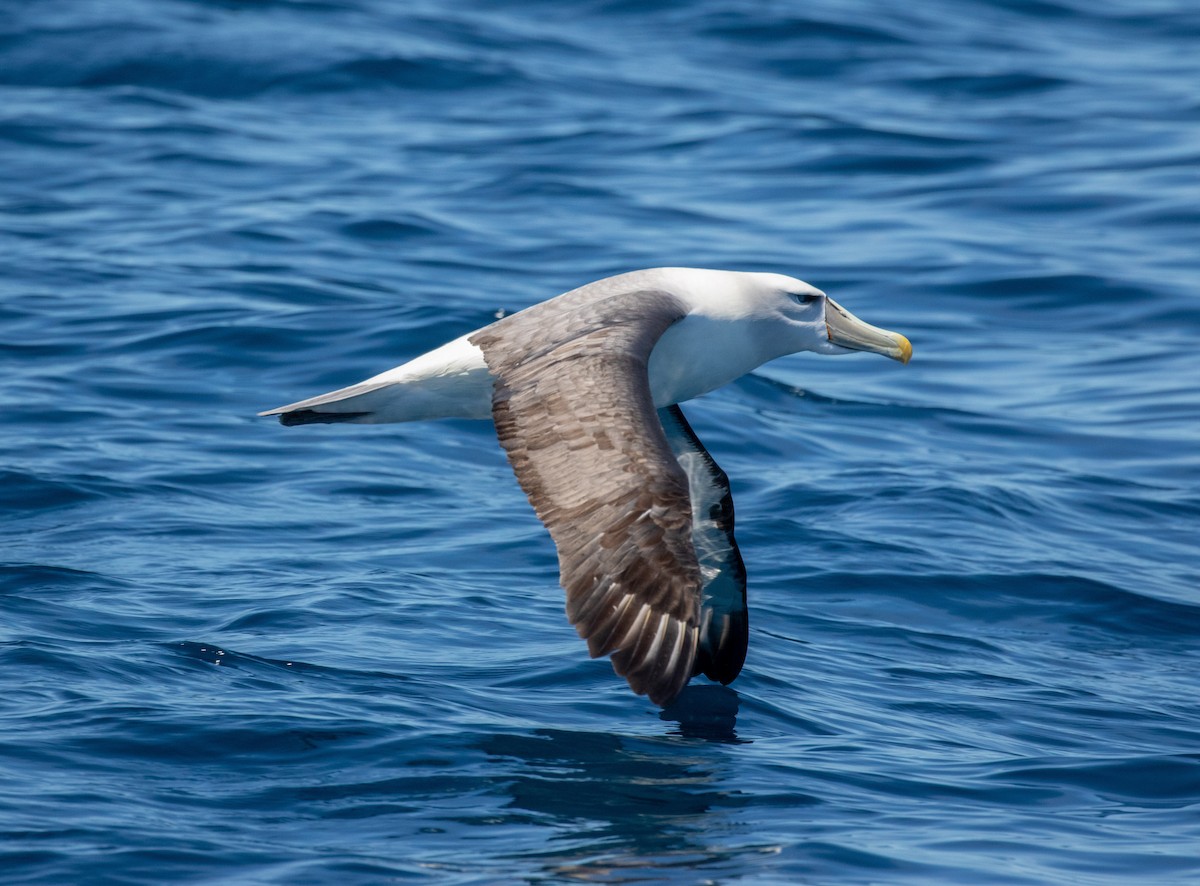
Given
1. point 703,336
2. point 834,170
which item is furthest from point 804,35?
point 703,336

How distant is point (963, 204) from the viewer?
16.8 m

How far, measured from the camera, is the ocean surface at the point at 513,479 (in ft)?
21.8

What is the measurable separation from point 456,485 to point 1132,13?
720 inches

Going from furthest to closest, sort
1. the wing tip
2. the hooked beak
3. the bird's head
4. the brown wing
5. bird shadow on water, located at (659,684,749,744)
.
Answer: the hooked beak, the bird's head, the wing tip, bird shadow on water, located at (659,684,749,744), the brown wing

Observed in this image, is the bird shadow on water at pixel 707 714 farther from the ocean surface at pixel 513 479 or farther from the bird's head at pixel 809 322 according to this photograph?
the bird's head at pixel 809 322

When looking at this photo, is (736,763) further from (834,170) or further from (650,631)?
(834,170)

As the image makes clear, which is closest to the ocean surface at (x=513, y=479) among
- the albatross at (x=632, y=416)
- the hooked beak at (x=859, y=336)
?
the albatross at (x=632, y=416)

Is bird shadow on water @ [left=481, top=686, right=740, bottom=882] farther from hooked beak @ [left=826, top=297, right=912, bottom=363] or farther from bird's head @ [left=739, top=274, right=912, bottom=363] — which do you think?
→ hooked beak @ [left=826, top=297, right=912, bottom=363]

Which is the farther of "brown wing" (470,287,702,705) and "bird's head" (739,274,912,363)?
"bird's head" (739,274,912,363)

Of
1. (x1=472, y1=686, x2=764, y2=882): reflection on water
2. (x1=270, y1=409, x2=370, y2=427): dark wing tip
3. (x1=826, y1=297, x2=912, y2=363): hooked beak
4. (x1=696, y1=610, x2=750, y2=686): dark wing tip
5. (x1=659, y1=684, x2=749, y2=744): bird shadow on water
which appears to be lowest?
(x1=659, y1=684, x2=749, y2=744): bird shadow on water

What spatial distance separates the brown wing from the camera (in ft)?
21.5

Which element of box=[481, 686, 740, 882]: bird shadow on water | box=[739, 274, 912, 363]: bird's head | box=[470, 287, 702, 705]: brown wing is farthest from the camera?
box=[739, 274, 912, 363]: bird's head

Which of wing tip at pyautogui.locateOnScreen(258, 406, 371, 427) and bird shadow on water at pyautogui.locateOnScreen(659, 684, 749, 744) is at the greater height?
wing tip at pyautogui.locateOnScreen(258, 406, 371, 427)

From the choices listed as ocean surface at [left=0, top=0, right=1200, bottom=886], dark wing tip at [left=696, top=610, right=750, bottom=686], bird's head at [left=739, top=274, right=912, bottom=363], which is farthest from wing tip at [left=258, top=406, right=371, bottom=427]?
bird's head at [left=739, top=274, right=912, bottom=363]
